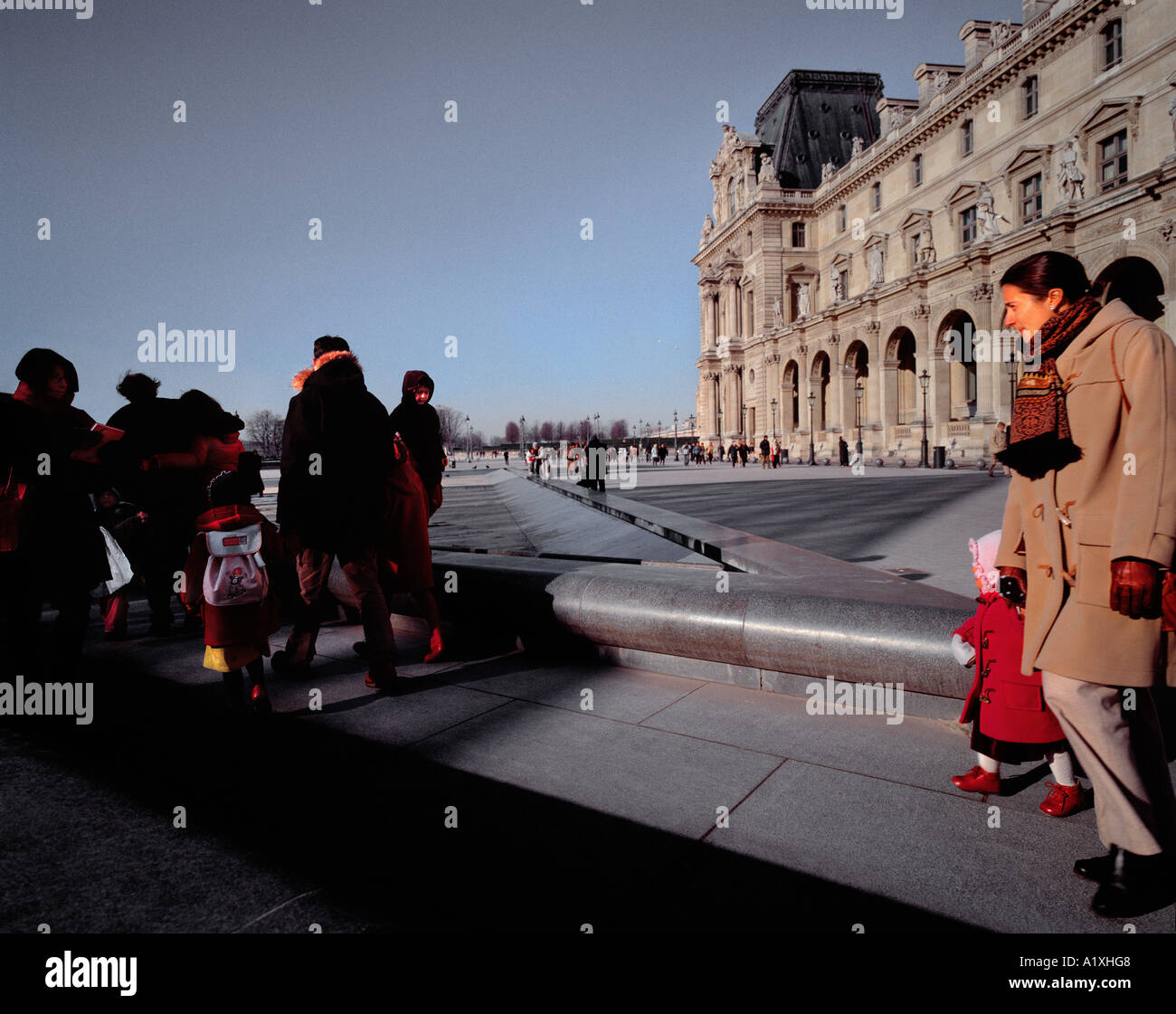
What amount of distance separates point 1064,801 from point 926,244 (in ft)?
145

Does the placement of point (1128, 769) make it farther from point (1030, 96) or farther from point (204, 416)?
point (1030, 96)

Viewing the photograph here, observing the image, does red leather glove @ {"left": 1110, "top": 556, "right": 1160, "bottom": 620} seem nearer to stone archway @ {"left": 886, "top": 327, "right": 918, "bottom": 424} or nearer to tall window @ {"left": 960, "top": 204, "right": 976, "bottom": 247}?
stone archway @ {"left": 886, "top": 327, "right": 918, "bottom": 424}

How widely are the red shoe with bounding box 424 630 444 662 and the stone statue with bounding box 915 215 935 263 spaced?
Answer: 41.5 meters

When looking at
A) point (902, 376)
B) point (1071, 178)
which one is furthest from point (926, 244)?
point (1071, 178)

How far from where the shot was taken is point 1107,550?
2.10 meters

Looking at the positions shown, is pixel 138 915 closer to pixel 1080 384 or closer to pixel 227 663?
pixel 227 663

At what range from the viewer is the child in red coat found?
8.60 ft

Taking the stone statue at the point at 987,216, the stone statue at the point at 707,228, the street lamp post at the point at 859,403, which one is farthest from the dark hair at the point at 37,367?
the stone statue at the point at 707,228

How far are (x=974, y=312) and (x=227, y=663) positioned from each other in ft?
126

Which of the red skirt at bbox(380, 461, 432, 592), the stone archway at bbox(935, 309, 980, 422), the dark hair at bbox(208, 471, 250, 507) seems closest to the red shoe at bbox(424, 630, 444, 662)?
the red skirt at bbox(380, 461, 432, 592)

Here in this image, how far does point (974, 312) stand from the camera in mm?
34531

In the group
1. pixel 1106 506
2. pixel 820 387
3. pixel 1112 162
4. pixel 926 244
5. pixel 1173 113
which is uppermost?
pixel 926 244

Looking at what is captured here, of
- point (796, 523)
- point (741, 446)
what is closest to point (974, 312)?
point (741, 446)
